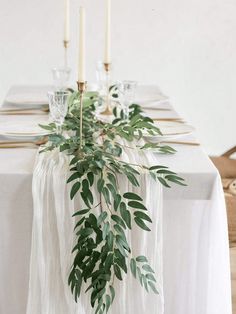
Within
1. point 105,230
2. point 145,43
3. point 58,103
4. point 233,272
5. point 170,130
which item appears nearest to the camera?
point 105,230

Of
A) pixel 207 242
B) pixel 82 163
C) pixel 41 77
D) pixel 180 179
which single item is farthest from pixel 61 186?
pixel 41 77

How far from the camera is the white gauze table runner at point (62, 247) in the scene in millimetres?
1759

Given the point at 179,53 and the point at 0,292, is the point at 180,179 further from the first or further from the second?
the point at 179,53

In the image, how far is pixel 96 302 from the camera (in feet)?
5.87

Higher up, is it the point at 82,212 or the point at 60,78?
the point at 60,78

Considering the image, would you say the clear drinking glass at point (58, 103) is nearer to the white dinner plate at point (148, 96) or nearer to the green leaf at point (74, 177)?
the green leaf at point (74, 177)

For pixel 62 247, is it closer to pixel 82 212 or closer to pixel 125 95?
pixel 82 212

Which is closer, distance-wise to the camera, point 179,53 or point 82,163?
point 82,163

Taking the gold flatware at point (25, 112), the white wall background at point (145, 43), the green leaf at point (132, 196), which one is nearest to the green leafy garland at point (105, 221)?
the green leaf at point (132, 196)

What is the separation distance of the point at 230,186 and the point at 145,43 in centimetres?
118

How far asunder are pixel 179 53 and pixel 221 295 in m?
2.28

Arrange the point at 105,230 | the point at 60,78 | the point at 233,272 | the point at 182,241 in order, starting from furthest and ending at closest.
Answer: the point at 233,272 < the point at 60,78 < the point at 182,241 < the point at 105,230

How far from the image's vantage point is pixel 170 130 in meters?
2.24

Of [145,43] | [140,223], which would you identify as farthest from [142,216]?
[145,43]
